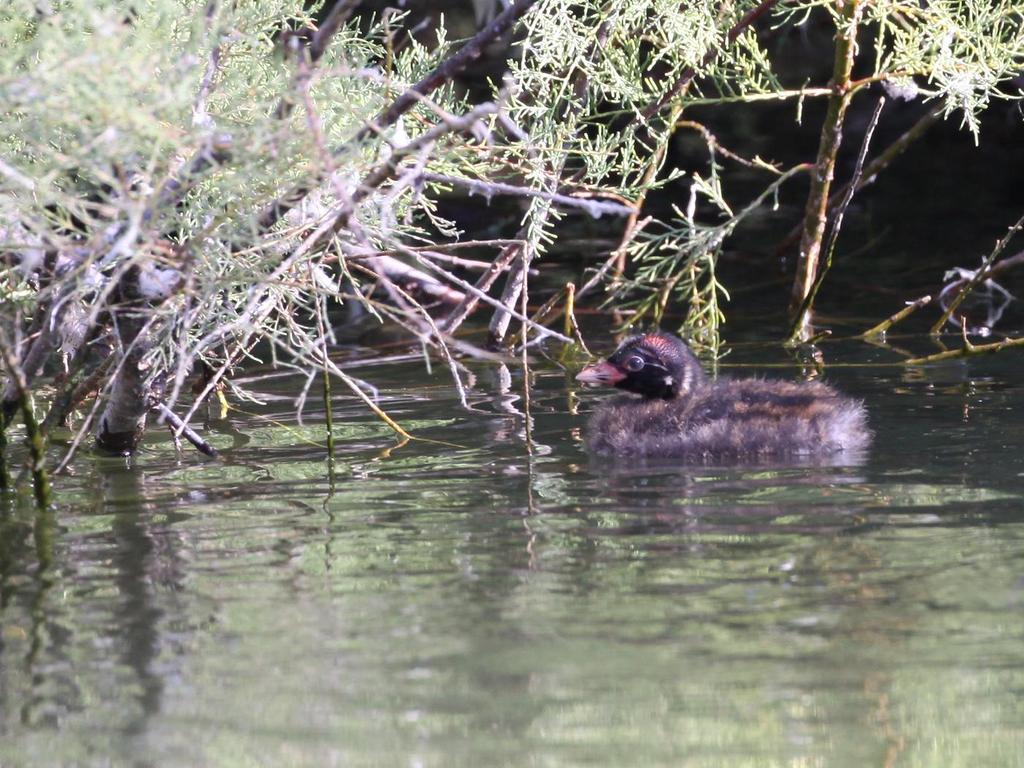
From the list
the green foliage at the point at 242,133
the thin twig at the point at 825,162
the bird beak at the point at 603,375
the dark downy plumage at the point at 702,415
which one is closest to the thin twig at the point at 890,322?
the thin twig at the point at 825,162

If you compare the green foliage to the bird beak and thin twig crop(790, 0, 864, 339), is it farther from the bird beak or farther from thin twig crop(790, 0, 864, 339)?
the bird beak

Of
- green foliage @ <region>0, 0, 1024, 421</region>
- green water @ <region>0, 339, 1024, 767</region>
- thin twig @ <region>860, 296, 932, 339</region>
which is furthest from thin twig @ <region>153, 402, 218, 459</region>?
thin twig @ <region>860, 296, 932, 339</region>

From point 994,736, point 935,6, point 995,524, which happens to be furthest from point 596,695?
point 935,6

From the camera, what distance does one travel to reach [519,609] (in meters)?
5.77

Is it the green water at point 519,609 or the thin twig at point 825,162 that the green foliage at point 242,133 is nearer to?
the thin twig at point 825,162

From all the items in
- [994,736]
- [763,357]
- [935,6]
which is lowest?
[994,736]

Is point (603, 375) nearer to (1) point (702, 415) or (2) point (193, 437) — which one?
(1) point (702, 415)

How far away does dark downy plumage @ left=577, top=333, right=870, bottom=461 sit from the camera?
838 centimetres

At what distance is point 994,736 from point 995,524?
2156 millimetres

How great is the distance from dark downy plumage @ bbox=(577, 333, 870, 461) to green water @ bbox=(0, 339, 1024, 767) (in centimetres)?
24

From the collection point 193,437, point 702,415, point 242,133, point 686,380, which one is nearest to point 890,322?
point 686,380

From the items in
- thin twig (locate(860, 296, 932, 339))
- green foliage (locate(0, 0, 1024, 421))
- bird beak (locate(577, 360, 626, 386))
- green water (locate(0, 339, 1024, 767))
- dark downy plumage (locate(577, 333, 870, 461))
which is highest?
green foliage (locate(0, 0, 1024, 421))

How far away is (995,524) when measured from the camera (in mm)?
6723

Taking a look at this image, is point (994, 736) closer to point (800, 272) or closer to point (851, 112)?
point (800, 272)
